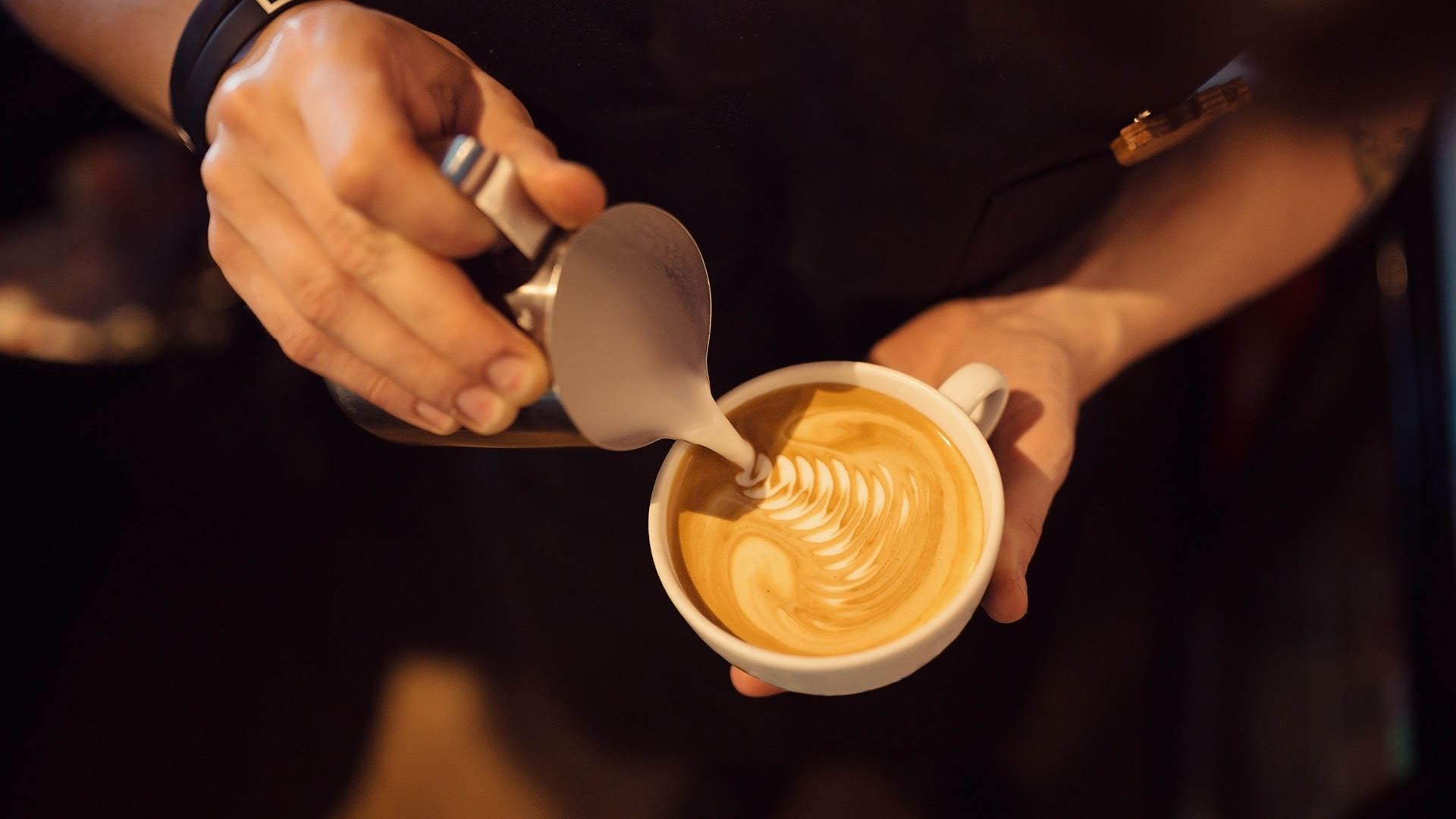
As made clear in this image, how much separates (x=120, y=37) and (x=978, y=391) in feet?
3.24

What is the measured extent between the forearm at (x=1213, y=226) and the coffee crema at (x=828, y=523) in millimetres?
376

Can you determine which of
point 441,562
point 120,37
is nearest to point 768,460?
point 120,37

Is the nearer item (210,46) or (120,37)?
(210,46)

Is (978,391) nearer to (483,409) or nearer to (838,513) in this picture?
(838,513)

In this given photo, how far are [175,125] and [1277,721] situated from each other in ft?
5.85

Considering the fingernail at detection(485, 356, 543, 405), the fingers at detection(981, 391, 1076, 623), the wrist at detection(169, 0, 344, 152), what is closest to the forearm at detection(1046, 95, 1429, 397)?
the fingers at detection(981, 391, 1076, 623)

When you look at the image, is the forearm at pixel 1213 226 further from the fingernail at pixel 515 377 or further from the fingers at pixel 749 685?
the fingernail at pixel 515 377

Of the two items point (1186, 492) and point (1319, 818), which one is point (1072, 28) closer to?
point (1186, 492)

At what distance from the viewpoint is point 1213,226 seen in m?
1.14

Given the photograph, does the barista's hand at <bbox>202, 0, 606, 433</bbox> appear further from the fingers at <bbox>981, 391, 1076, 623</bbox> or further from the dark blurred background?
the dark blurred background

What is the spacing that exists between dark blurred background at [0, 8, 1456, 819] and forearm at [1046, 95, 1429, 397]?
8.8 inches

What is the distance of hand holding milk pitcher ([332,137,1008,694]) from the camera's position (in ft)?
2.30

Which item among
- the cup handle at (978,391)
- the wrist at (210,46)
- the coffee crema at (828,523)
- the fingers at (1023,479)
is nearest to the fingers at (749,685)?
the coffee crema at (828,523)

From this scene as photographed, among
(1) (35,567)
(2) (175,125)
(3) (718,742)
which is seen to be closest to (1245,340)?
(3) (718,742)
